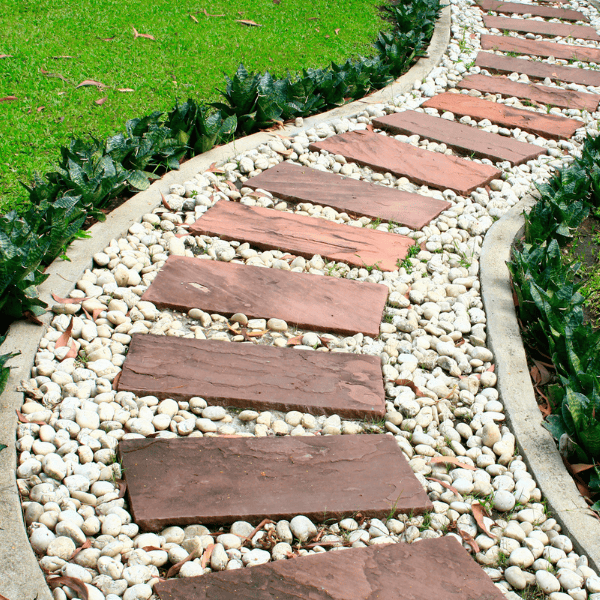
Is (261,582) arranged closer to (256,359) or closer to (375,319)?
(256,359)

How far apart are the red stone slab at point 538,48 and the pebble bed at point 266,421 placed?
10.9 feet

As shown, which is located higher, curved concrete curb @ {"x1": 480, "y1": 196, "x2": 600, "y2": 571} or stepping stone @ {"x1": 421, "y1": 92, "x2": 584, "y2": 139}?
stepping stone @ {"x1": 421, "y1": 92, "x2": 584, "y2": 139}

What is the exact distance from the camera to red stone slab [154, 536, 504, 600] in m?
1.39

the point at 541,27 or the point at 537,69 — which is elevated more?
the point at 541,27

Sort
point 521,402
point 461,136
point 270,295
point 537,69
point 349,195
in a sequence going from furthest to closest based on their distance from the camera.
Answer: point 537,69
point 461,136
point 349,195
point 270,295
point 521,402

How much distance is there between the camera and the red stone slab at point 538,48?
550cm

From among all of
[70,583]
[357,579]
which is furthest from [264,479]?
[70,583]

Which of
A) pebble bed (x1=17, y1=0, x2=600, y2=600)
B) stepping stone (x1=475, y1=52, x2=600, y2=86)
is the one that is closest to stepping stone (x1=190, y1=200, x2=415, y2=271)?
pebble bed (x1=17, y1=0, x2=600, y2=600)

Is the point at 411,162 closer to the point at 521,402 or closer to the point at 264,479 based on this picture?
the point at 521,402

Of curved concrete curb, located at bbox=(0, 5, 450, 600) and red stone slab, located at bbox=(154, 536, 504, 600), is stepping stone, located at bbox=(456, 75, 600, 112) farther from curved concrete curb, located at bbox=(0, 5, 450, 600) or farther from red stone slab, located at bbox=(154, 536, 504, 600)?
red stone slab, located at bbox=(154, 536, 504, 600)

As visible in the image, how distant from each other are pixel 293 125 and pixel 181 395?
2380 millimetres

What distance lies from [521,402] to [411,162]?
1843 mm

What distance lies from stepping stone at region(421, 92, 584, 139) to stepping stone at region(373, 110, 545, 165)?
0.26 metres

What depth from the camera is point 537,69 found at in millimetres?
5121
